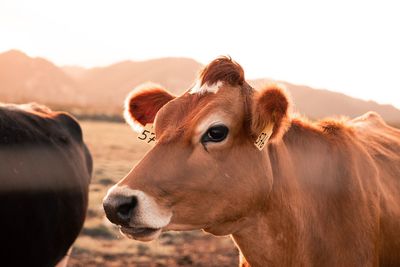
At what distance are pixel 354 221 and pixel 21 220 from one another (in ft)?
9.91

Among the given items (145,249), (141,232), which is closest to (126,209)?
(141,232)

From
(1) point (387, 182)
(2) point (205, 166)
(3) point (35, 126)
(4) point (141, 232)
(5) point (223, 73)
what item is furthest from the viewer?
(3) point (35, 126)

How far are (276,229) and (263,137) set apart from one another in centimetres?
68

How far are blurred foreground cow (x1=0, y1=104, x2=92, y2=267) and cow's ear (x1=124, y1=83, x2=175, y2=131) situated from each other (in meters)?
1.54

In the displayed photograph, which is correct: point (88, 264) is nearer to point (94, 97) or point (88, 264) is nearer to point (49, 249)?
point (49, 249)

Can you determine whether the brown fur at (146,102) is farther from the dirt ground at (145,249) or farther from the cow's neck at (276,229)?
the dirt ground at (145,249)

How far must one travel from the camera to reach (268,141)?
10.2ft

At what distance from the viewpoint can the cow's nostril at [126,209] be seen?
2728mm

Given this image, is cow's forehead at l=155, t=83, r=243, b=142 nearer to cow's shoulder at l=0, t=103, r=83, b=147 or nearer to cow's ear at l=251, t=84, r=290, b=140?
cow's ear at l=251, t=84, r=290, b=140

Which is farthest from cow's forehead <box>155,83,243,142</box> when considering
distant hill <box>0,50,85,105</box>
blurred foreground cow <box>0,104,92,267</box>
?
distant hill <box>0,50,85,105</box>

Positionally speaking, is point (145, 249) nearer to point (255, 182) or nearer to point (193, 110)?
point (255, 182)

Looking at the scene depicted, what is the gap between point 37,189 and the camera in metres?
4.93

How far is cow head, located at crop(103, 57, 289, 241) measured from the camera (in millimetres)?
2822

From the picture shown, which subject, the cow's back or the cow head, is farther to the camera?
the cow's back
